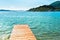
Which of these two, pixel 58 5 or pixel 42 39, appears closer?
pixel 42 39

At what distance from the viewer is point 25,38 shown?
687 centimetres

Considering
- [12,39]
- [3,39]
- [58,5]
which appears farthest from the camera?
[58,5]

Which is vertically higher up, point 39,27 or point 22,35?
point 22,35

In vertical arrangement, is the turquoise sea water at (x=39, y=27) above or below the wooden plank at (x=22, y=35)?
below

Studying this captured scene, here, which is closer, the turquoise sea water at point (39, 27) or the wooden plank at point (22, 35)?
the wooden plank at point (22, 35)

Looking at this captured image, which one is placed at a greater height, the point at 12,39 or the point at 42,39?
the point at 12,39

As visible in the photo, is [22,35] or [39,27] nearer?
[22,35]

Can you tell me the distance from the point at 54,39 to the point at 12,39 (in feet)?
10.6

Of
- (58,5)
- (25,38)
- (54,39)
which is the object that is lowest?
(58,5)

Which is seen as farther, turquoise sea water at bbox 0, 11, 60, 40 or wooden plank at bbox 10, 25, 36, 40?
turquoise sea water at bbox 0, 11, 60, 40

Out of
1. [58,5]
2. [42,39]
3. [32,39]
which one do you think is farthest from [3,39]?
[58,5]

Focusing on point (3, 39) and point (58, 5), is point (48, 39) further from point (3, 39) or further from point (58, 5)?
point (58, 5)

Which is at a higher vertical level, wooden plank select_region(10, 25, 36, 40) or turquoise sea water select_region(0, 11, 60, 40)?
wooden plank select_region(10, 25, 36, 40)

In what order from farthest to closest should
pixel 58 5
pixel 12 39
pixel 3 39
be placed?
pixel 58 5, pixel 3 39, pixel 12 39
